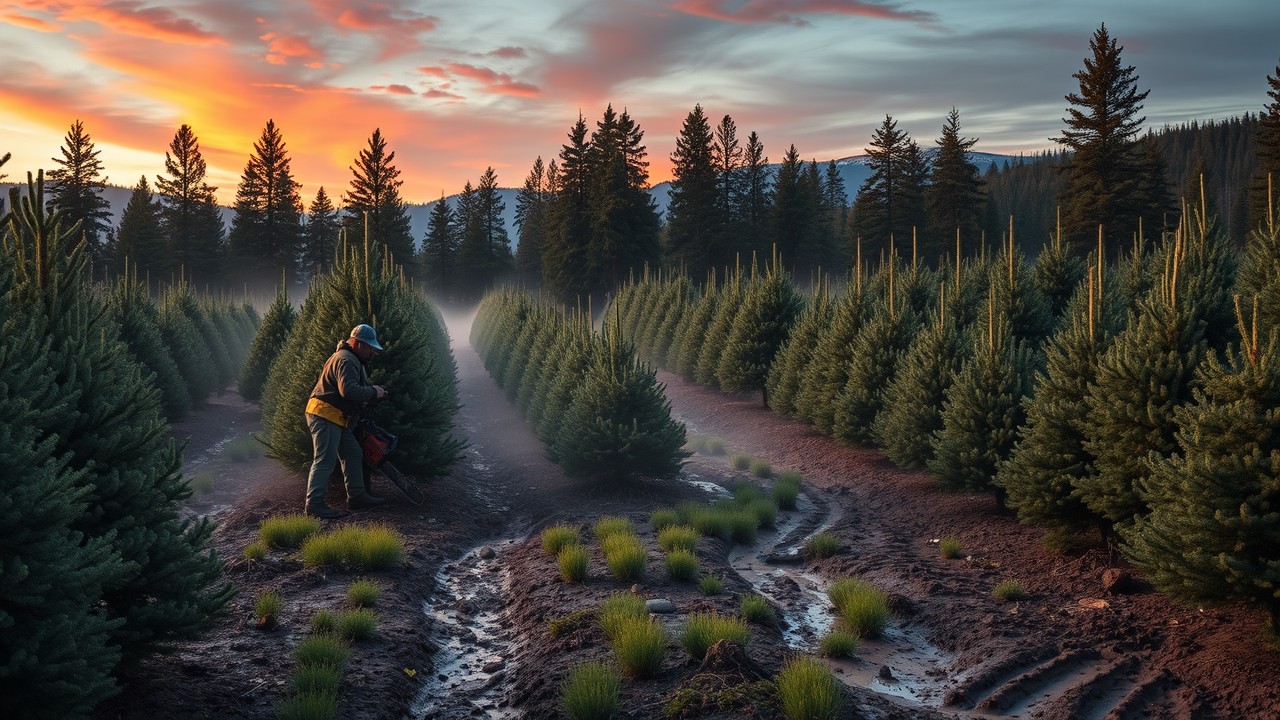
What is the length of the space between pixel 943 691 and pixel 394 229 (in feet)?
237

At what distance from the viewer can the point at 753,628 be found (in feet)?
24.8

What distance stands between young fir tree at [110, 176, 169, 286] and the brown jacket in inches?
2450

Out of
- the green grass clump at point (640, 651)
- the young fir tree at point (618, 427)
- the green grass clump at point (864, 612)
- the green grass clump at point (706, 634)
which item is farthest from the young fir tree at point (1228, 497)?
the young fir tree at point (618, 427)

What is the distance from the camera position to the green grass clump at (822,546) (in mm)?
11000

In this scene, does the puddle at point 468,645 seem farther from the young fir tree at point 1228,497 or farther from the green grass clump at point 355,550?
the young fir tree at point 1228,497

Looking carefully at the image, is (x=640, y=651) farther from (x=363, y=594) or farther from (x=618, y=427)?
(x=618, y=427)

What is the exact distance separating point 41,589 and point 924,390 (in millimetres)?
12524

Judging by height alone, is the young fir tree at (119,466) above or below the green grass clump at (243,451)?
above

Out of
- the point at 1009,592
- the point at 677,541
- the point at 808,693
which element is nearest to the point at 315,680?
the point at 808,693

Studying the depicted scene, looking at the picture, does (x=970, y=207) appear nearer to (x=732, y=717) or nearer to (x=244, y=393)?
(x=244, y=393)

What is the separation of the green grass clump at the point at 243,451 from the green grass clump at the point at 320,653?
502 inches

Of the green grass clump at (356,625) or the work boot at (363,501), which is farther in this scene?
the work boot at (363,501)

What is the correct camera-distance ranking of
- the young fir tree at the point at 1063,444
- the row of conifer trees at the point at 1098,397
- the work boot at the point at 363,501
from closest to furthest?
the row of conifer trees at the point at 1098,397
the young fir tree at the point at 1063,444
the work boot at the point at 363,501

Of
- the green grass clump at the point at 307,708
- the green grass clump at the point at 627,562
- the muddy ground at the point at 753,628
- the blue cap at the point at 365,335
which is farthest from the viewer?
the blue cap at the point at 365,335
